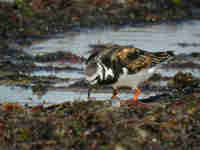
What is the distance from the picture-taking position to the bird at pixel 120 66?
7191 mm

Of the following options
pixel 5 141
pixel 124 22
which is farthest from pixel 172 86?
pixel 124 22

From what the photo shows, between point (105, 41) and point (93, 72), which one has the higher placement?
point (93, 72)

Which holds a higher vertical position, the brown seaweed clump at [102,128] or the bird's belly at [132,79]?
the brown seaweed clump at [102,128]

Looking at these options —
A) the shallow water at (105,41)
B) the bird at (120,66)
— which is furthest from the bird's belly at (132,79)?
the shallow water at (105,41)

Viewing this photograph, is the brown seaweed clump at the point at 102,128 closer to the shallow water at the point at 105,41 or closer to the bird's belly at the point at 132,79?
the bird's belly at the point at 132,79

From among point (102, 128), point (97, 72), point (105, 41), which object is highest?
point (97, 72)

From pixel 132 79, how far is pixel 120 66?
0.31 m

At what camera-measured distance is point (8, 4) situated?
15.2 m

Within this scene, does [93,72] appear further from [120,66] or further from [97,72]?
[120,66]

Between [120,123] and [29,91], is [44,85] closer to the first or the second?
[29,91]

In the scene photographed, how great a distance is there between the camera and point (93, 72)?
277 inches

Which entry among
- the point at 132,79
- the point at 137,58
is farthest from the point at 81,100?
the point at 137,58

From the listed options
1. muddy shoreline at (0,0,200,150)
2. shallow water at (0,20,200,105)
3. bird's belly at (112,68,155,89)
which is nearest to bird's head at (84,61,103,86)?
muddy shoreline at (0,0,200,150)

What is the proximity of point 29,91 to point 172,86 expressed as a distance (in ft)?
7.90
